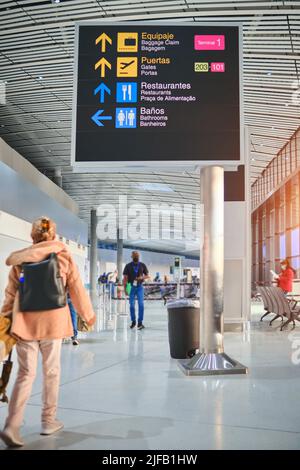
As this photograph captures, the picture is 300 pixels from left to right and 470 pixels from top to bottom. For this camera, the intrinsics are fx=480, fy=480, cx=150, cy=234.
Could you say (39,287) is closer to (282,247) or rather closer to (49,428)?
(49,428)

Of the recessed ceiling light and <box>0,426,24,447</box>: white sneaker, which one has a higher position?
the recessed ceiling light

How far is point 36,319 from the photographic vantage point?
9.73 feet

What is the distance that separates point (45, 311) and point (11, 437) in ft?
2.44

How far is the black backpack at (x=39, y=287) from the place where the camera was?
293 cm

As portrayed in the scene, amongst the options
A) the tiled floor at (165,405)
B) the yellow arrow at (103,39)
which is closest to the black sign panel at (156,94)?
the yellow arrow at (103,39)

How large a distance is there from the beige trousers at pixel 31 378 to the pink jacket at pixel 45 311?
0.26 feet

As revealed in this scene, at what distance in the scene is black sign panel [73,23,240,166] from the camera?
16.2 feet

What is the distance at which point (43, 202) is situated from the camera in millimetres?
21203

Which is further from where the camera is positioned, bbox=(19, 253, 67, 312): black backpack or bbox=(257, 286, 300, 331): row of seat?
bbox=(257, 286, 300, 331): row of seat

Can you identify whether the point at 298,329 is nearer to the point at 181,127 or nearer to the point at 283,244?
the point at 181,127

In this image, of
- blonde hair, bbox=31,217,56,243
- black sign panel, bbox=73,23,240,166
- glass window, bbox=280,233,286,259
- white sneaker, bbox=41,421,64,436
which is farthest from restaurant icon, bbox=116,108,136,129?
glass window, bbox=280,233,286,259

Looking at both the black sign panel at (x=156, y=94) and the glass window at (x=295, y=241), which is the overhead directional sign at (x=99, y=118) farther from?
the glass window at (x=295, y=241)

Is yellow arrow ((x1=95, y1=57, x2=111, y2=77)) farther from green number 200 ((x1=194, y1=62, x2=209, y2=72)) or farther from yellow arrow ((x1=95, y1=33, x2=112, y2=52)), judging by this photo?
green number 200 ((x1=194, y1=62, x2=209, y2=72))

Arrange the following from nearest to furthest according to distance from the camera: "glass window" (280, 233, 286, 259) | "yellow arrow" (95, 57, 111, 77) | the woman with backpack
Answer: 1. the woman with backpack
2. "yellow arrow" (95, 57, 111, 77)
3. "glass window" (280, 233, 286, 259)
